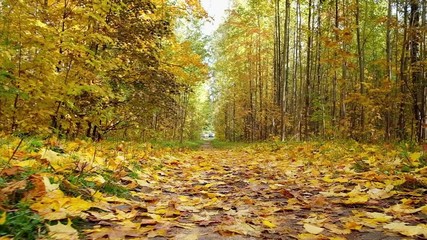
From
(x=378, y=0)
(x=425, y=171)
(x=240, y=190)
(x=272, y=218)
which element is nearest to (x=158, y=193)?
(x=240, y=190)

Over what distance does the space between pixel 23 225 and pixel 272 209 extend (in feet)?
6.10

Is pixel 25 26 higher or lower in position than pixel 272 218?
higher

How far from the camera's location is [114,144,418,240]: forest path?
2254mm

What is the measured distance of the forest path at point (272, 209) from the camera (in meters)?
2.25

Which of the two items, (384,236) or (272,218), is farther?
(272,218)

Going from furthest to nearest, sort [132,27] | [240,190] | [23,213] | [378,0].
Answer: [378,0] < [132,27] < [240,190] < [23,213]

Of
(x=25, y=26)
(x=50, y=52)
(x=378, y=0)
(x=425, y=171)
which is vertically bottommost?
(x=425, y=171)

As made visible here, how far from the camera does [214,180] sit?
479 cm

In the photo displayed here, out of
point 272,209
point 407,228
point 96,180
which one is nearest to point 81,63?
point 96,180

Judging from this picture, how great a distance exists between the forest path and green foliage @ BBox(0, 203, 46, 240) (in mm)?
653

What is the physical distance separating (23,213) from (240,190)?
7.97 feet

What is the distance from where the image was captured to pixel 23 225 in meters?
1.96

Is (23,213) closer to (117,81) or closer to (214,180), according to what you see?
(214,180)

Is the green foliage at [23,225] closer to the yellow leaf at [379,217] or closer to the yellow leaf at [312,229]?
the yellow leaf at [312,229]
